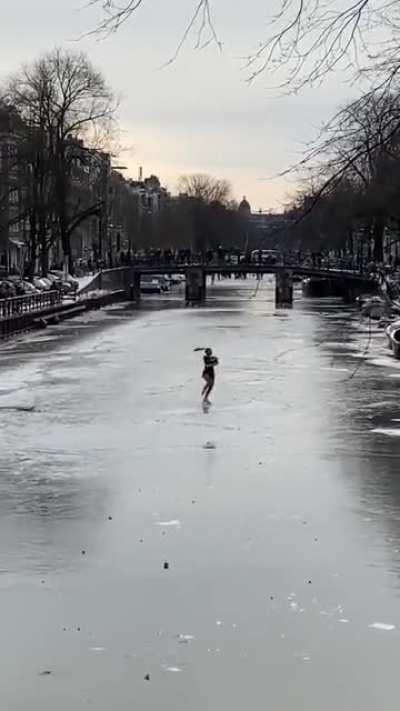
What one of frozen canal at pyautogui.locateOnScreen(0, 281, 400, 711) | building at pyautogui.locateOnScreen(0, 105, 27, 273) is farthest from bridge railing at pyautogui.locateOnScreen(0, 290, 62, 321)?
frozen canal at pyautogui.locateOnScreen(0, 281, 400, 711)

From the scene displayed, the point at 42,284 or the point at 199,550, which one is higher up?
the point at 42,284

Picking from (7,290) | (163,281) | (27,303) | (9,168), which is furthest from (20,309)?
(163,281)

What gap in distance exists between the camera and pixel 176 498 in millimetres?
14852

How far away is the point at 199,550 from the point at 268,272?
7806cm

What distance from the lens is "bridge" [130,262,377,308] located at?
83.0 meters

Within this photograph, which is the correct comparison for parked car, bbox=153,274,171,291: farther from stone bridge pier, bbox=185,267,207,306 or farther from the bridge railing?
the bridge railing

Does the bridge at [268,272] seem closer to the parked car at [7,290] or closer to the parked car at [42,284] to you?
the parked car at [42,284]

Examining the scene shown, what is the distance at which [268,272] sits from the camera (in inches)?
3524

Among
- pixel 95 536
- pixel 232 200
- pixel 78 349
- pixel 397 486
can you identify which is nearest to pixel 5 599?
pixel 95 536

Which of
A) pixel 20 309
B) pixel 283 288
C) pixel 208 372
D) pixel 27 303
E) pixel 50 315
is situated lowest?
pixel 50 315

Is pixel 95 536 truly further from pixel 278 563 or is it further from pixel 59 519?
pixel 278 563

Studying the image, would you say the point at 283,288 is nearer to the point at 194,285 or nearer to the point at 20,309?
the point at 194,285

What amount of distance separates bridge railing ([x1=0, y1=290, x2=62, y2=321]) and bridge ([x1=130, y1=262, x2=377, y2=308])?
20.8 metres

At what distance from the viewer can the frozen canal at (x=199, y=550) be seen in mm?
8500
